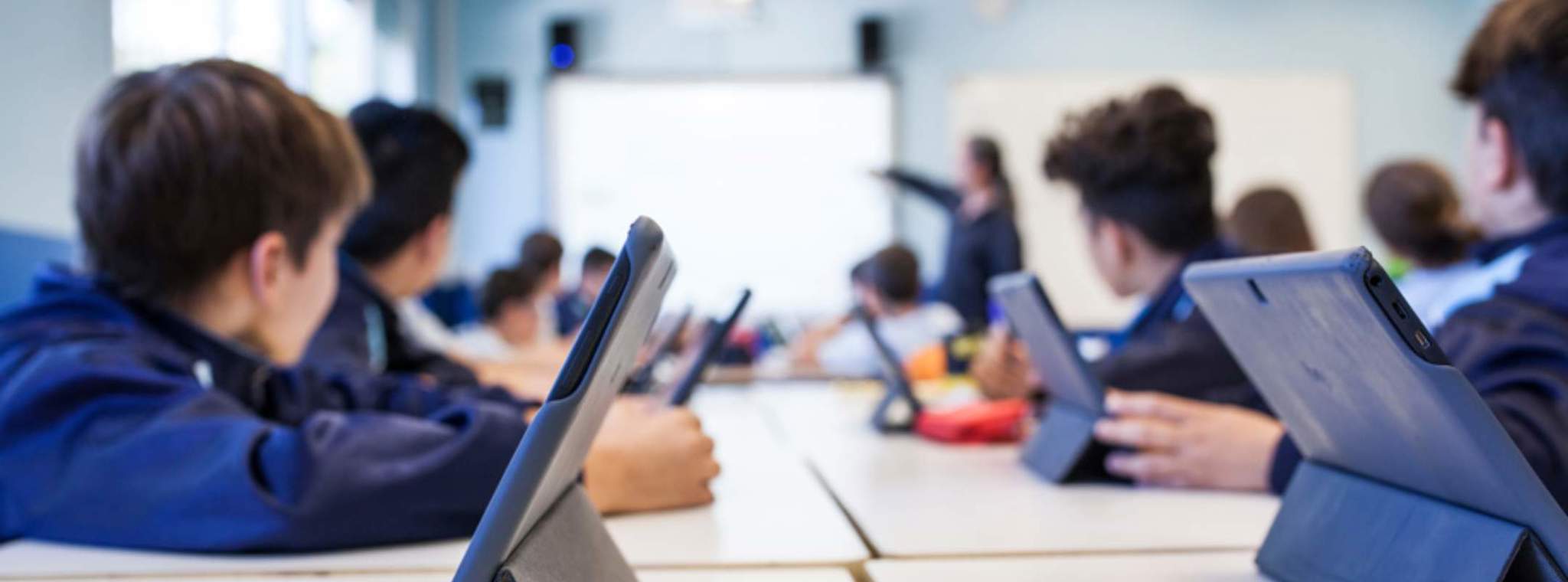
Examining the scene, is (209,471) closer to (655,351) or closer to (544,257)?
(655,351)

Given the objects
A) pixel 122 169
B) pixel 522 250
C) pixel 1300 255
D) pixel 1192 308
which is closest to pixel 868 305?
pixel 522 250

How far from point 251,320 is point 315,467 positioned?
0.39 metres

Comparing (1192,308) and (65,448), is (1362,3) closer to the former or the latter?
(1192,308)

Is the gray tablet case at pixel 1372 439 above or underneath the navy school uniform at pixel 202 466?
above

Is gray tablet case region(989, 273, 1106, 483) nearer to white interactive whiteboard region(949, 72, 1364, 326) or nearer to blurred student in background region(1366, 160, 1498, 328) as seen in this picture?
blurred student in background region(1366, 160, 1498, 328)

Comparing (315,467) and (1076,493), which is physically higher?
(315,467)

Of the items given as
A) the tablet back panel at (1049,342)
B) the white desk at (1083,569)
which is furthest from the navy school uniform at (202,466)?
the tablet back panel at (1049,342)

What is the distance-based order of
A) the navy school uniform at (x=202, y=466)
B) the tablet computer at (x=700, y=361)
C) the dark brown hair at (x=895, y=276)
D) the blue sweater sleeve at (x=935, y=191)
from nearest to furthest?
the navy school uniform at (x=202, y=466)
the tablet computer at (x=700, y=361)
the dark brown hair at (x=895, y=276)
the blue sweater sleeve at (x=935, y=191)

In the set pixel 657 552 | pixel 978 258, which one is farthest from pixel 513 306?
pixel 657 552

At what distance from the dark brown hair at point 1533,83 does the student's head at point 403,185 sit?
1.64 meters

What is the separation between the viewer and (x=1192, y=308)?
1.58 meters

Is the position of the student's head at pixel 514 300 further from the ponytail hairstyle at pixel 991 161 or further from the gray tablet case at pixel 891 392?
the gray tablet case at pixel 891 392

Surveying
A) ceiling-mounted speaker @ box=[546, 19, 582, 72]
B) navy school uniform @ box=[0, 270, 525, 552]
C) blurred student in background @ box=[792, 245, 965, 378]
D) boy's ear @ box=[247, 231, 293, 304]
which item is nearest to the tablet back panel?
navy school uniform @ box=[0, 270, 525, 552]

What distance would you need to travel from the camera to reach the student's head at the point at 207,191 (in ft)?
3.81
